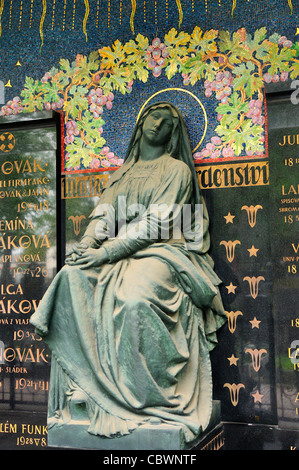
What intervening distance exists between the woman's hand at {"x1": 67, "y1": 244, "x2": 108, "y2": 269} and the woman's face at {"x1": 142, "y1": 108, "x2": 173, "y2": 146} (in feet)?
3.48

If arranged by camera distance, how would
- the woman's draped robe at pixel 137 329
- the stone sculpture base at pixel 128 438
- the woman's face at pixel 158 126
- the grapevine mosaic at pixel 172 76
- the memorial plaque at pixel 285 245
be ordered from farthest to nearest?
1. the grapevine mosaic at pixel 172 76
2. the woman's face at pixel 158 126
3. the memorial plaque at pixel 285 245
4. the woman's draped robe at pixel 137 329
5. the stone sculpture base at pixel 128 438

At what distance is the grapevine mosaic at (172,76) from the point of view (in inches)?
188

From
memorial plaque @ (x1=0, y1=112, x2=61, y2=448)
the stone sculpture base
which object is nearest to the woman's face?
memorial plaque @ (x1=0, y1=112, x2=61, y2=448)

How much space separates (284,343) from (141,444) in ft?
4.54

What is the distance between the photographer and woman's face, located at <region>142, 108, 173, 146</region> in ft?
15.3

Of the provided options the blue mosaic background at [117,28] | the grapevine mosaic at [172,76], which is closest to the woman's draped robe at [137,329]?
the grapevine mosaic at [172,76]

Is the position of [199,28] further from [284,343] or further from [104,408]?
[104,408]

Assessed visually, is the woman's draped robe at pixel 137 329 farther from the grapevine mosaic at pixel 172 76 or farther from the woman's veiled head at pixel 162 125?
the grapevine mosaic at pixel 172 76

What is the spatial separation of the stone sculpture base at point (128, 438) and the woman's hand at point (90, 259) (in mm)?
908

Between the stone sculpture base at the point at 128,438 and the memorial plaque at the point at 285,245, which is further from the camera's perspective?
the memorial plaque at the point at 285,245

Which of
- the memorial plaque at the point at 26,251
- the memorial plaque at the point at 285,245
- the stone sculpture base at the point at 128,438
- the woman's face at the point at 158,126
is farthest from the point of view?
the memorial plaque at the point at 26,251

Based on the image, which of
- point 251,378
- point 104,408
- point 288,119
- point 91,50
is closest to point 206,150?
point 288,119

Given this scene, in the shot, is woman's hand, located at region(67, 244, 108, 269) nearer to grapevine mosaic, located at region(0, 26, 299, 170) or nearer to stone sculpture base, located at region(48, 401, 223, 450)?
stone sculpture base, located at region(48, 401, 223, 450)

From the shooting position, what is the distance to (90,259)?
13.2ft
